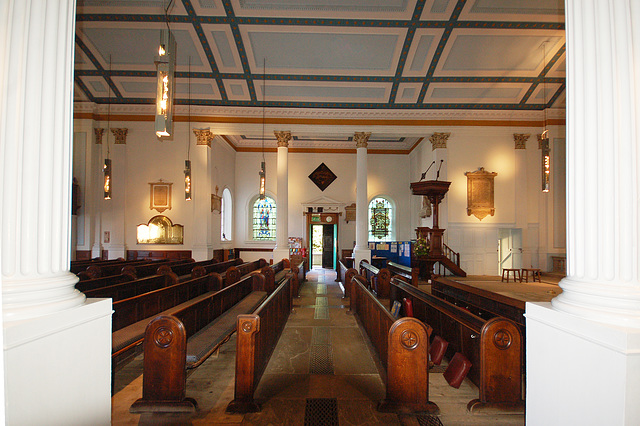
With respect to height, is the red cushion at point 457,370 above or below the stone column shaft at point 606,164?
below

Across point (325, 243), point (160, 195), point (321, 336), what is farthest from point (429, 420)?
point (325, 243)

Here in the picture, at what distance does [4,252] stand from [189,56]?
9.39m

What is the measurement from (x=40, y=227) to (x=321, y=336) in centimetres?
371

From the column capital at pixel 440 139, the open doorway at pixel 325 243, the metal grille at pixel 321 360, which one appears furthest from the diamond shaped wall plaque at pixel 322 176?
the metal grille at pixel 321 360

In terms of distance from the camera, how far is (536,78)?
1012cm

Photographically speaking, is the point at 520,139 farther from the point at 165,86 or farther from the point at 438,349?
the point at 165,86

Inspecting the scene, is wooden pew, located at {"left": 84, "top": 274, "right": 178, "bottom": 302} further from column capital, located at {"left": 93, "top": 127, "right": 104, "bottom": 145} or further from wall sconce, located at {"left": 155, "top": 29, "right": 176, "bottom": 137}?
Result: column capital, located at {"left": 93, "top": 127, "right": 104, "bottom": 145}

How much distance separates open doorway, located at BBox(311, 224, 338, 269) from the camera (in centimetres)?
1476

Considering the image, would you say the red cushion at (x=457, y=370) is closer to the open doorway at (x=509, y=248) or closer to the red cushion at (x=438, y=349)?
the red cushion at (x=438, y=349)

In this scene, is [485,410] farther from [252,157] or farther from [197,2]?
[252,157]

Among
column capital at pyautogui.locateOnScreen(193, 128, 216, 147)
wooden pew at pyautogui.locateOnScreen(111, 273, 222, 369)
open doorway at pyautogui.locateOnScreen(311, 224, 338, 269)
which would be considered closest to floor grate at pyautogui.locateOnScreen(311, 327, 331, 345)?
wooden pew at pyautogui.locateOnScreen(111, 273, 222, 369)

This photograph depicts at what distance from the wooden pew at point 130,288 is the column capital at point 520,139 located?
11.1m

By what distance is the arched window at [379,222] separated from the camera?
48.4 ft

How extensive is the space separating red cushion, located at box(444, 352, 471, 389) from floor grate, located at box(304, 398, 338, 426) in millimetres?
1104
